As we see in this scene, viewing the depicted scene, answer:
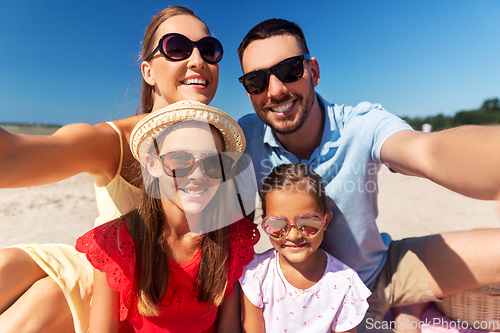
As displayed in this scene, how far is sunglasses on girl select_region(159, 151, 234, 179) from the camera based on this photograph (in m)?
1.65

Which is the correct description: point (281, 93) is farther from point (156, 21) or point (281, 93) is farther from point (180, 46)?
point (156, 21)

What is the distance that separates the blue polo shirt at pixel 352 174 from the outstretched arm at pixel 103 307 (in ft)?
4.67

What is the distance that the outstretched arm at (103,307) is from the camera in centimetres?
173

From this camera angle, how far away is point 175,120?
1.59 m

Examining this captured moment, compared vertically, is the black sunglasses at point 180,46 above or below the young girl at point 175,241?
above

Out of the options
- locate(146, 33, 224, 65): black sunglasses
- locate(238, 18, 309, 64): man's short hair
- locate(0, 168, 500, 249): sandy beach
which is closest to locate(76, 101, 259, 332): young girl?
locate(146, 33, 224, 65): black sunglasses

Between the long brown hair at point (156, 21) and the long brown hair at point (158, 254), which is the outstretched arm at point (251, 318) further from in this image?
the long brown hair at point (156, 21)

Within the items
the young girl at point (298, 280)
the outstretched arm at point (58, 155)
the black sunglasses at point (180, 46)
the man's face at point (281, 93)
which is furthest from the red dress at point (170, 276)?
the black sunglasses at point (180, 46)

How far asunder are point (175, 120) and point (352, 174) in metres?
1.57

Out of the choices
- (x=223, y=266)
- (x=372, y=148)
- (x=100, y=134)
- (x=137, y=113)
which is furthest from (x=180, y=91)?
(x=372, y=148)

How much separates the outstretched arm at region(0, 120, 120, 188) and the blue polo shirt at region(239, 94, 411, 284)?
1304mm

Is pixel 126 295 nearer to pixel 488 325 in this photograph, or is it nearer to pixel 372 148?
pixel 372 148

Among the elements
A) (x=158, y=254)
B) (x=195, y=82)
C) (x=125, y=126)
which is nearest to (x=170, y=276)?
(x=158, y=254)

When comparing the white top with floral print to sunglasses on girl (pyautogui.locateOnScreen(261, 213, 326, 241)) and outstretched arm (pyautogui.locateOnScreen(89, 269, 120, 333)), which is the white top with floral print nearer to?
sunglasses on girl (pyautogui.locateOnScreen(261, 213, 326, 241))
